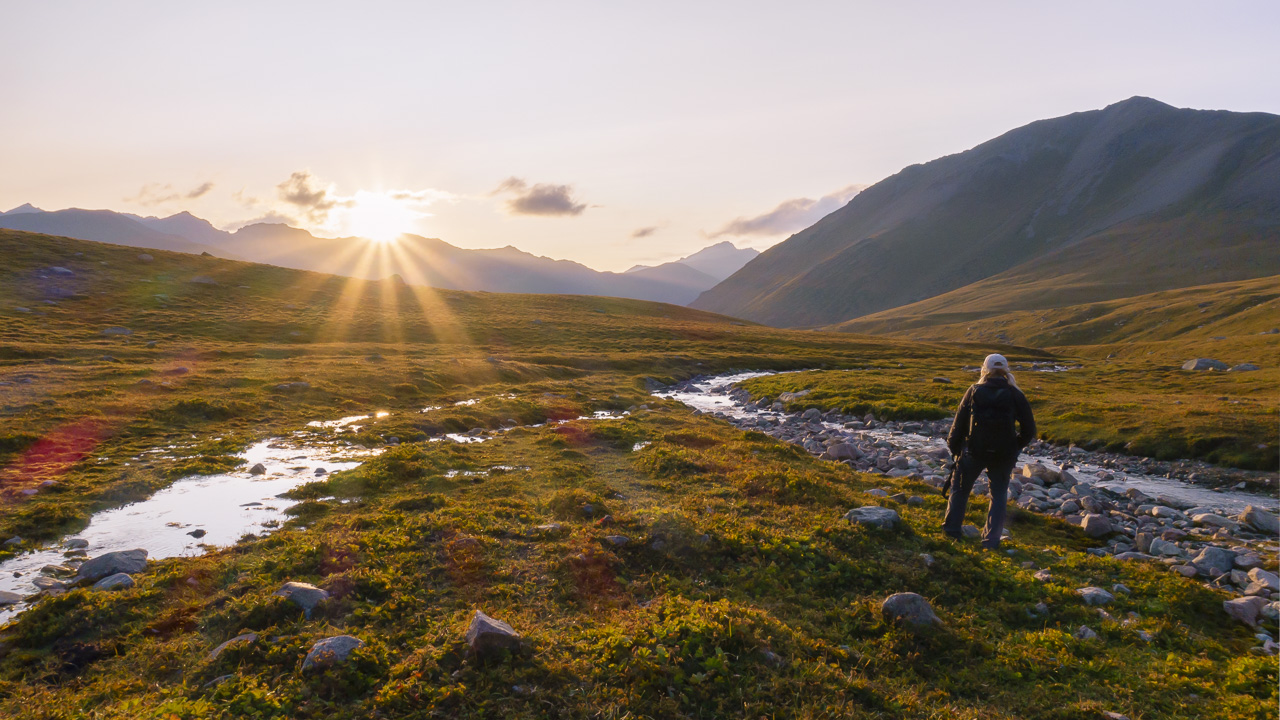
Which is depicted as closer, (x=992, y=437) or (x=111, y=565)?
(x=111, y=565)

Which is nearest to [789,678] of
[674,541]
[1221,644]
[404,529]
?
[674,541]

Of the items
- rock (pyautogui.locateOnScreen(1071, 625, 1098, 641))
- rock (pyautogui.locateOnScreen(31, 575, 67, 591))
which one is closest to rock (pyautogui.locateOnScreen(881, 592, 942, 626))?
rock (pyautogui.locateOnScreen(1071, 625, 1098, 641))

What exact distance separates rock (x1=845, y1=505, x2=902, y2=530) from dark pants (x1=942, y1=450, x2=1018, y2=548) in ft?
4.36

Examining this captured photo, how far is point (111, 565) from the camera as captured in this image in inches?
412

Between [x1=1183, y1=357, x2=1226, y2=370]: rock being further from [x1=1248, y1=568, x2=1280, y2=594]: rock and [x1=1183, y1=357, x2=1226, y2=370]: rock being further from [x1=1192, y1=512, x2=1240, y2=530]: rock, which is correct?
[x1=1248, y1=568, x2=1280, y2=594]: rock

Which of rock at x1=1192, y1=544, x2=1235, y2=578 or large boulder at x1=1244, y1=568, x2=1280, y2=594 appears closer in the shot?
large boulder at x1=1244, y1=568, x2=1280, y2=594

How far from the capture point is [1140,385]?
43.8m

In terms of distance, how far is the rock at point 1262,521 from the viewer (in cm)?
1439

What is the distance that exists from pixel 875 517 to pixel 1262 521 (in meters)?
10.9

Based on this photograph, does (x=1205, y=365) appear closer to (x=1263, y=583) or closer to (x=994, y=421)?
(x=1263, y=583)

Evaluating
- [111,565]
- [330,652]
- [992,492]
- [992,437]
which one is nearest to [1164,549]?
[992,492]

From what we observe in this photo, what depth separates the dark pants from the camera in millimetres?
11898

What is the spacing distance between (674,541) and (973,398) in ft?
23.2

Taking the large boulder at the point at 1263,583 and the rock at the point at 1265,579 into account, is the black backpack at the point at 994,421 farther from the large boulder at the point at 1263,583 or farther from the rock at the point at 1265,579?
the rock at the point at 1265,579
